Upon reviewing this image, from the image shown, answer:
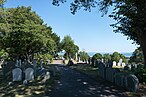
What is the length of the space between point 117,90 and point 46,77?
5.45m

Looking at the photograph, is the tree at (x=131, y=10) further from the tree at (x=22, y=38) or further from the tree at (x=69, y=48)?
the tree at (x=69, y=48)

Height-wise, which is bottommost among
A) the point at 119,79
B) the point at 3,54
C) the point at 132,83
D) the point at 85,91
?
the point at 85,91

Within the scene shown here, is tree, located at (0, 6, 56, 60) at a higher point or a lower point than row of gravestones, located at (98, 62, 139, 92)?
higher

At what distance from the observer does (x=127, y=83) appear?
47.7ft

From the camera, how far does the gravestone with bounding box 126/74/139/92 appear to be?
533 inches

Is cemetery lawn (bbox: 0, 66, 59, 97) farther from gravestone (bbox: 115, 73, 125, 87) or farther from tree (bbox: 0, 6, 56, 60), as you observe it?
tree (bbox: 0, 6, 56, 60)

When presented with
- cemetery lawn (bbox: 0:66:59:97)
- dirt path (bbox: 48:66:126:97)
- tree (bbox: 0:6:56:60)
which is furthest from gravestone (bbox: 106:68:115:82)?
tree (bbox: 0:6:56:60)

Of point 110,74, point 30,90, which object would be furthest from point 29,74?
point 110,74

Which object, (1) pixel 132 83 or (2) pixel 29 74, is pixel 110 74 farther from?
(2) pixel 29 74

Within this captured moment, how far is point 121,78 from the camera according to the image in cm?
1545

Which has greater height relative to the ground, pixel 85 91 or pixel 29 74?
pixel 29 74

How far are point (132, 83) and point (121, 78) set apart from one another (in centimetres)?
172

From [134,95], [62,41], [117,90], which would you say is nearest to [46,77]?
[117,90]

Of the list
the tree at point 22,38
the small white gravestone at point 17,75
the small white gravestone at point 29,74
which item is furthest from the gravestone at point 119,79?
the tree at point 22,38
